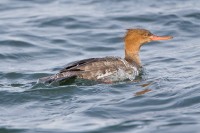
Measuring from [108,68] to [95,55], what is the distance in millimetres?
2803

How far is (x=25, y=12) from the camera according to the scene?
1712 centimetres

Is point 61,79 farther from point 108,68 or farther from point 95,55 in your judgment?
point 95,55

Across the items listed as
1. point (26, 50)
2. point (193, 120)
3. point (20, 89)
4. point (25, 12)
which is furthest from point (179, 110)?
point (25, 12)

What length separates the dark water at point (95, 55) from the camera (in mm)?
8805

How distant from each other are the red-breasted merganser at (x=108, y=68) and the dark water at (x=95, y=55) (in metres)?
0.23

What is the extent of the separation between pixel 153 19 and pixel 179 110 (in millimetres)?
7170

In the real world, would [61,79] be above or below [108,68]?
below

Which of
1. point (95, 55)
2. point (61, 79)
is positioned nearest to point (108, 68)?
point (61, 79)

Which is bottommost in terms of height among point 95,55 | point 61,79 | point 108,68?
point 61,79

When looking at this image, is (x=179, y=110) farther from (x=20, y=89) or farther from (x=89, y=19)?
(x=89, y=19)

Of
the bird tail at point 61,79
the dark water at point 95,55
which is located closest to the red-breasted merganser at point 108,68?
A: the bird tail at point 61,79

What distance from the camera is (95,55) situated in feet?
45.2

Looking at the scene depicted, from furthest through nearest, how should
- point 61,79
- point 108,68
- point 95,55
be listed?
point 95,55 < point 108,68 < point 61,79

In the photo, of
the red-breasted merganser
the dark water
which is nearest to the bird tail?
the red-breasted merganser
